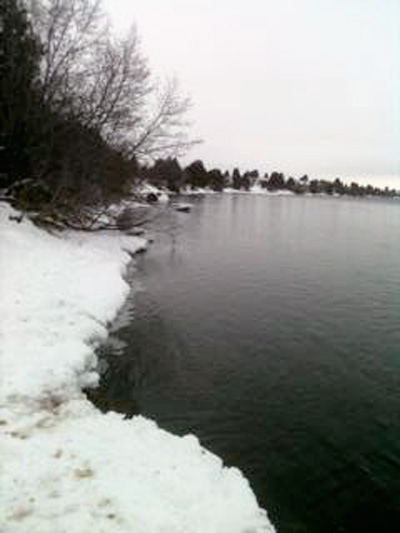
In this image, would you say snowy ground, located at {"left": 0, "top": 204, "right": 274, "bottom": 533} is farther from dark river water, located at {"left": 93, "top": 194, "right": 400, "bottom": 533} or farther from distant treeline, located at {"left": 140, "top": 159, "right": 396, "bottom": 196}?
distant treeline, located at {"left": 140, "top": 159, "right": 396, "bottom": 196}

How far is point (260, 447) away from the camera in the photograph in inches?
305

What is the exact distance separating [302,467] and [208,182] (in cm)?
12016

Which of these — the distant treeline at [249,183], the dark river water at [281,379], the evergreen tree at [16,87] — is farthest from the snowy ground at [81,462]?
the distant treeline at [249,183]

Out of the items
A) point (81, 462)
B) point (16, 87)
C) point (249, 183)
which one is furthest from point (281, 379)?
point (249, 183)

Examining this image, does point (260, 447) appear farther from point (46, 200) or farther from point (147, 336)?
point (46, 200)

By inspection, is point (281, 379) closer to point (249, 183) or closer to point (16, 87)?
point (16, 87)

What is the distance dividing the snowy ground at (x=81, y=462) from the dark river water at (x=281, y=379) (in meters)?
1.01

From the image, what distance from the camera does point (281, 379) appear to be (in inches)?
401

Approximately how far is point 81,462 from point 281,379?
5494mm

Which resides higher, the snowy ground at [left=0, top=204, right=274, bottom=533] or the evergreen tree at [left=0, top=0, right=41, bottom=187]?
the evergreen tree at [left=0, top=0, right=41, bottom=187]

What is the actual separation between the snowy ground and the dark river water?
1.01 m

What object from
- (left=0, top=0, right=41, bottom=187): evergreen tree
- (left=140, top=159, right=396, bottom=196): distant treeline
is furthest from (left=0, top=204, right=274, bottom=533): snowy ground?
(left=140, top=159, right=396, bottom=196): distant treeline

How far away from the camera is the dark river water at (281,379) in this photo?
6957 millimetres

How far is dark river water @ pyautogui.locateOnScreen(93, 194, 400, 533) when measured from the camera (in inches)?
274
